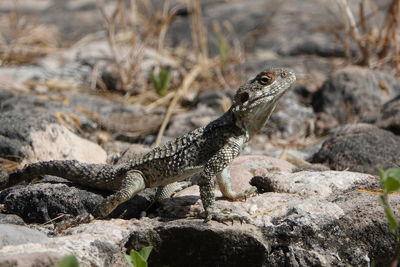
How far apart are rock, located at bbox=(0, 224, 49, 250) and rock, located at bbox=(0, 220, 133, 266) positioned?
0.14 ft

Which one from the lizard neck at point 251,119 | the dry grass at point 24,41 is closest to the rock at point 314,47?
the dry grass at point 24,41

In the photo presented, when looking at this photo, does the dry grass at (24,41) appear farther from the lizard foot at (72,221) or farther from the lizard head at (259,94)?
the lizard head at (259,94)

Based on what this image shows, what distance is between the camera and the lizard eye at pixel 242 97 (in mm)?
4875

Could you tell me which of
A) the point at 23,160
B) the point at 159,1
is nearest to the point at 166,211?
the point at 23,160

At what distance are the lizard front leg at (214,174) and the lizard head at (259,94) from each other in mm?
189

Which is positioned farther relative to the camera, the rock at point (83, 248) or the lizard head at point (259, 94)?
the lizard head at point (259, 94)

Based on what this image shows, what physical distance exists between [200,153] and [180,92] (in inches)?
174

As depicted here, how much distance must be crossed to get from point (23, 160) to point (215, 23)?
25.8 feet

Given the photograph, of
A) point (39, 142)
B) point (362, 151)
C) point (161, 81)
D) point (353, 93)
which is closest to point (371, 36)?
point (353, 93)

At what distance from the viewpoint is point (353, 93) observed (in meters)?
8.49

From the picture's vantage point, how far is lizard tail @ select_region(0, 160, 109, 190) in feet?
16.5

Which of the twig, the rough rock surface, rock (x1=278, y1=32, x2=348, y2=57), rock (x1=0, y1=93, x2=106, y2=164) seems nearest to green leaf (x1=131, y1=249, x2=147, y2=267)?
the rough rock surface

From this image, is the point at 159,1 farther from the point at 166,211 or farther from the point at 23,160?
the point at 166,211

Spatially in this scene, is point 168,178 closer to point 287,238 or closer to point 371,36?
point 287,238
